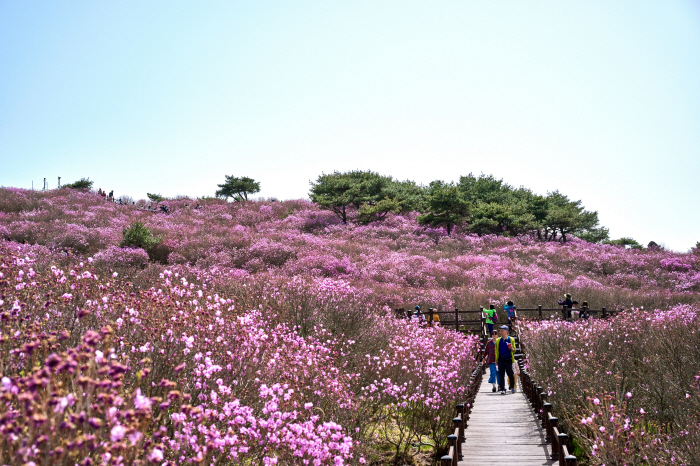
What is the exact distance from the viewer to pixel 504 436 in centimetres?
919

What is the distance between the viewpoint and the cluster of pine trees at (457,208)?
39.6 m

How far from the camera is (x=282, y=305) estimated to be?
11.1 m

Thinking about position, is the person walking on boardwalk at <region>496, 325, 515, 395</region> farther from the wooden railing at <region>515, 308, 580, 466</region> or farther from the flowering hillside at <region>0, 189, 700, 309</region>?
the flowering hillside at <region>0, 189, 700, 309</region>

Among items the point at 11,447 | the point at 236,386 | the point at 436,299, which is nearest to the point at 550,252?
the point at 436,299

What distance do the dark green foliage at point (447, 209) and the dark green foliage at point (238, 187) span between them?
2212 cm

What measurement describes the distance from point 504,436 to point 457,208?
3135cm

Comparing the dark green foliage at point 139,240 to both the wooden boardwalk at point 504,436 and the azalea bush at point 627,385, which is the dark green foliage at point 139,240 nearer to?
the wooden boardwalk at point 504,436

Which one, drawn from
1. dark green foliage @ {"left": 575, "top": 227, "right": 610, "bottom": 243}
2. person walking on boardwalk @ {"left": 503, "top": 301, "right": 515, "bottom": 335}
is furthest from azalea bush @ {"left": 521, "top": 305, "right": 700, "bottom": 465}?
dark green foliage @ {"left": 575, "top": 227, "right": 610, "bottom": 243}

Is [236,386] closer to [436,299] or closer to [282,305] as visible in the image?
[282,305]

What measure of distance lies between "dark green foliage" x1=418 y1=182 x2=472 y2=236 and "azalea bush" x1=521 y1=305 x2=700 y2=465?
2650 cm

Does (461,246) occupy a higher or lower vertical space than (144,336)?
higher

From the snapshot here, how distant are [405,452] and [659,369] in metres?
4.59

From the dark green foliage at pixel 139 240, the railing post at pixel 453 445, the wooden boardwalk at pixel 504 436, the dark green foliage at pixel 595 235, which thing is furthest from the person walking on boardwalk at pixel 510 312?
the dark green foliage at pixel 595 235

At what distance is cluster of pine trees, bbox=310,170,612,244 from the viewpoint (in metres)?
39.6
